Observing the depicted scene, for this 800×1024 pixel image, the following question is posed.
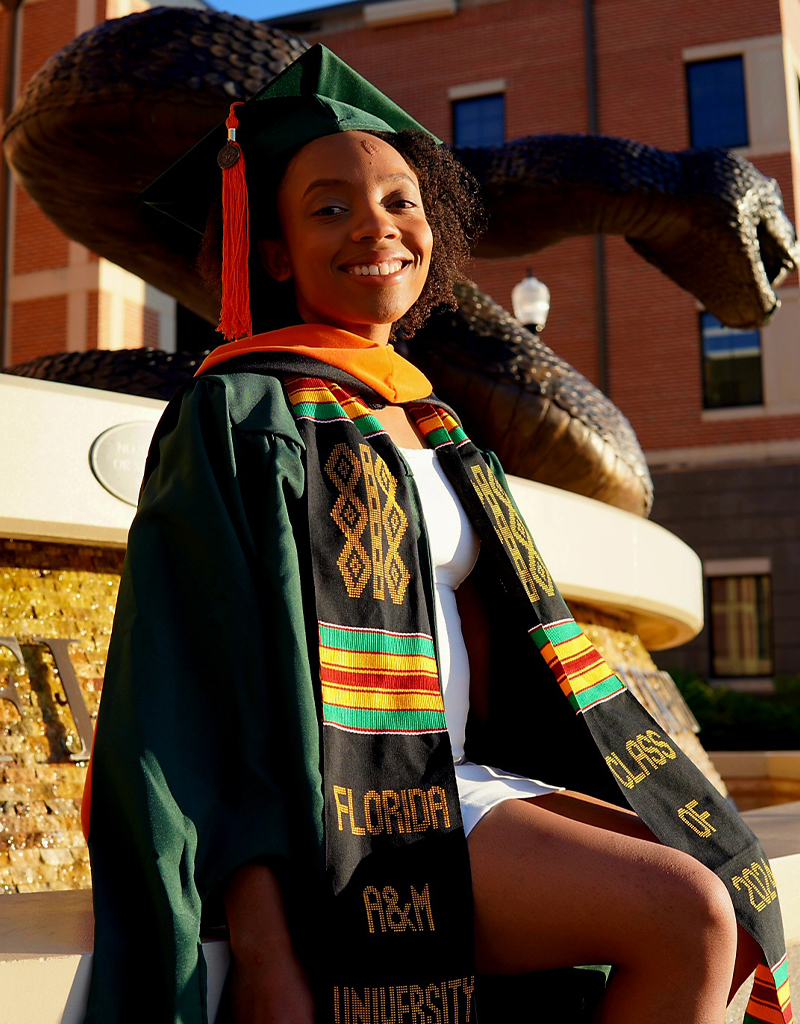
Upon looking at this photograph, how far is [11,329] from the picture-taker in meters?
16.1

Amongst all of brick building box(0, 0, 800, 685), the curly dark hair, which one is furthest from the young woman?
brick building box(0, 0, 800, 685)

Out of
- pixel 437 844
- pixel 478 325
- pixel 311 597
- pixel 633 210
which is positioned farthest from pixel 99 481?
pixel 633 210

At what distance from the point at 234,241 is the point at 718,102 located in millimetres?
16490

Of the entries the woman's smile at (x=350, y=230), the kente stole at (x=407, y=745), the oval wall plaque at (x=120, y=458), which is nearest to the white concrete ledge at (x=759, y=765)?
the oval wall plaque at (x=120, y=458)

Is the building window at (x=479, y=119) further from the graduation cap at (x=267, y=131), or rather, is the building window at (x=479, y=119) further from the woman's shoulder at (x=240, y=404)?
the woman's shoulder at (x=240, y=404)

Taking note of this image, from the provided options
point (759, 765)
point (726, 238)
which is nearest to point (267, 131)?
point (726, 238)

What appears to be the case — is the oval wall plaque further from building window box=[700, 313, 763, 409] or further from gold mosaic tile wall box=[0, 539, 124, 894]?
building window box=[700, 313, 763, 409]

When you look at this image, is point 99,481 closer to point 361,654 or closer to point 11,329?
point 361,654

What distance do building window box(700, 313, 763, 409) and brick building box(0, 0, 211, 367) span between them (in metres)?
7.37

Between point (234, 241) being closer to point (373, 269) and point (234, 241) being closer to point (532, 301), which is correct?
point (373, 269)

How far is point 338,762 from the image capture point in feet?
4.63

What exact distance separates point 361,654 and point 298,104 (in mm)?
942

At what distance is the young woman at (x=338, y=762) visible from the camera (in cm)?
130

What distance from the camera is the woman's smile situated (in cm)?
183
